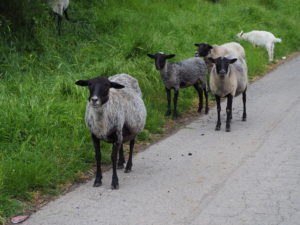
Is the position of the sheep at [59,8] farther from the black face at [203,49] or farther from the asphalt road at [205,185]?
the asphalt road at [205,185]

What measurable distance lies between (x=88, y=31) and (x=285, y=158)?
6947 mm

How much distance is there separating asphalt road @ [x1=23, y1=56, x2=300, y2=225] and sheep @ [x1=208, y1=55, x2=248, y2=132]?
415 millimetres

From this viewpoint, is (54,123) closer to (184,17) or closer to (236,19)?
(184,17)

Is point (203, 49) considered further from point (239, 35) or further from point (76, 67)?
point (239, 35)

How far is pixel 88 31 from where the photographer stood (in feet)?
41.4

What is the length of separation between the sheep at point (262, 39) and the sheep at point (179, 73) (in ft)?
19.3

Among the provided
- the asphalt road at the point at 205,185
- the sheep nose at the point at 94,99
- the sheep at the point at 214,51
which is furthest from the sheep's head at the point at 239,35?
the sheep nose at the point at 94,99

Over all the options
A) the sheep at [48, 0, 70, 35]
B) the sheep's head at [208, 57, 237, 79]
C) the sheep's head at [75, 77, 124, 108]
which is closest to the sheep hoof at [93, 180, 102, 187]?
the sheep's head at [75, 77, 124, 108]

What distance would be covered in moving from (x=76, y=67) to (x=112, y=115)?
4.15m

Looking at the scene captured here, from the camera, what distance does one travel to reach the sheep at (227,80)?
895 centimetres

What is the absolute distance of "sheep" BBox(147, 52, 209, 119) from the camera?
32.1 ft

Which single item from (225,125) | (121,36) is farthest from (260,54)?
(225,125)

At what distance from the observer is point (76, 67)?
33.5 feet

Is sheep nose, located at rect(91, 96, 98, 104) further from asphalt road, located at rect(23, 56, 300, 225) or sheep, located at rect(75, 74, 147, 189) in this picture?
asphalt road, located at rect(23, 56, 300, 225)
